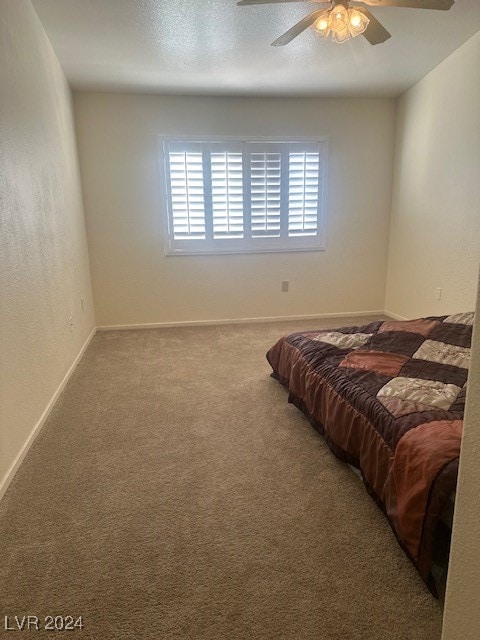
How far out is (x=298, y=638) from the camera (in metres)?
1.13

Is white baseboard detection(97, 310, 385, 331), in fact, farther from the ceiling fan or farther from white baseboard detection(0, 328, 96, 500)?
the ceiling fan

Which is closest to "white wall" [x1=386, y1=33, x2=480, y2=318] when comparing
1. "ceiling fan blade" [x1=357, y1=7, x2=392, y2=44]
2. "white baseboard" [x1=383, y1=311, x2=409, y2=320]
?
"white baseboard" [x1=383, y1=311, x2=409, y2=320]

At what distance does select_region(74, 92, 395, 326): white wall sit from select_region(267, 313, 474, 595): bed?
1.95m

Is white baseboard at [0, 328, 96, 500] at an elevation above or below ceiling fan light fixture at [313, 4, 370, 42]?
below

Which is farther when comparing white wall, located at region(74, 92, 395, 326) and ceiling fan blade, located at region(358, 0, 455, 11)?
white wall, located at region(74, 92, 395, 326)

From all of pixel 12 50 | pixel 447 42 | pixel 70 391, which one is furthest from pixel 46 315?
pixel 447 42

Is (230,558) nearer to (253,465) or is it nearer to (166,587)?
(166,587)

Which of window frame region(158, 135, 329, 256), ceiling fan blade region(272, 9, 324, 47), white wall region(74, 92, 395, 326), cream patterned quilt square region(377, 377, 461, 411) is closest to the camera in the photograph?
cream patterned quilt square region(377, 377, 461, 411)

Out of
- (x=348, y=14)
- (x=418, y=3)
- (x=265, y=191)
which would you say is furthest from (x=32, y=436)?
(x=265, y=191)

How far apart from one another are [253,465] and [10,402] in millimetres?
1240

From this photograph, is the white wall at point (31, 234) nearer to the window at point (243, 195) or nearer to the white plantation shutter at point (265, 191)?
the window at point (243, 195)

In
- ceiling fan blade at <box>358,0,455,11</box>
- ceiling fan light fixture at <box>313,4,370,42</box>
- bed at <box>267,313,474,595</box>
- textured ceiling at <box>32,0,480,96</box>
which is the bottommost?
bed at <box>267,313,474,595</box>

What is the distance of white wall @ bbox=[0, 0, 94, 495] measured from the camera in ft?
6.46

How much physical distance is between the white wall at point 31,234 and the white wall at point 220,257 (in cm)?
69
